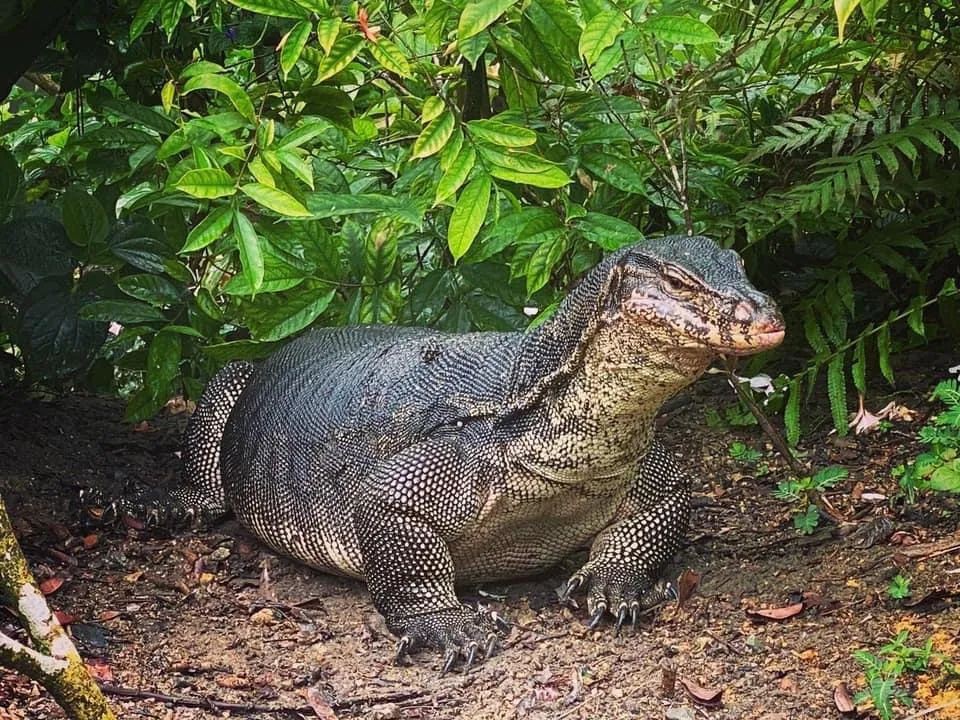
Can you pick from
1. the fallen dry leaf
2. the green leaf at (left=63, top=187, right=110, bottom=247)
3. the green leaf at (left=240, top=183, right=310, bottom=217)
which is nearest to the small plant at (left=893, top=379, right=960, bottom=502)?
the green leaf at (left=240, top=183, right=310, bottom=217)

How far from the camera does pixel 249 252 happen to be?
443 cm

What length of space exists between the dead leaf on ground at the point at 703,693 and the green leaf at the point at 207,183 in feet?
7.25

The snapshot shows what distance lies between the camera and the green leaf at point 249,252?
4.38 meters

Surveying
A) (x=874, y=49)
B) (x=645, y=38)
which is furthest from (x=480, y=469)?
(x=874, y=49)

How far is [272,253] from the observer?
5.54 meters

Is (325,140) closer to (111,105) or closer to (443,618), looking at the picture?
(111,105)

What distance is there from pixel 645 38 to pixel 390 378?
193cm

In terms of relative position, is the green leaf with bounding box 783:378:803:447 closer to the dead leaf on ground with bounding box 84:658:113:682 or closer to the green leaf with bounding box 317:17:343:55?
the green leaf with bounding box 317:17:343:55

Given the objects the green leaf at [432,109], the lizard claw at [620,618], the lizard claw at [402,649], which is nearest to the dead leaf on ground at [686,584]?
the lizard claw at [620,618]

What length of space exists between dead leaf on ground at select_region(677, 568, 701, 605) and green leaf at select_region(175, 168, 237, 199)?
2315 mm

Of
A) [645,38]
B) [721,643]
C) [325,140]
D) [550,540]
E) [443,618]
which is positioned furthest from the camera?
[325,140]

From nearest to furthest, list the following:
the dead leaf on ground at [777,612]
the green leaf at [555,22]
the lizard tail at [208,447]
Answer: the green leaf at [555,22], the dead leaf on ground at [777,612], the lizard tail at [208,447]

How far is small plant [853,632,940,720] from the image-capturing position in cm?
378

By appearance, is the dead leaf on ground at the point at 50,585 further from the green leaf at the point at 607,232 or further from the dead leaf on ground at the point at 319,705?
the green leaf at the point at 607,232
